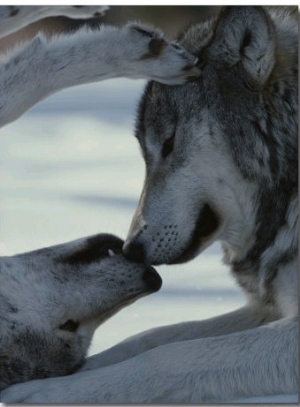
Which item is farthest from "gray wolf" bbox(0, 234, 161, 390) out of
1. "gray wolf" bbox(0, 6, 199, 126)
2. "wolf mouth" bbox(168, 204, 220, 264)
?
"gray wolf" bbox(0, 6, 199, 126)

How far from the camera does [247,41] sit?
266cm

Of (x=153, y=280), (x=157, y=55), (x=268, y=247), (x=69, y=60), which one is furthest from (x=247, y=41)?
(x=153, y=280)

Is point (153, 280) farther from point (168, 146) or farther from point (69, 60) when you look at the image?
point (69, 60)

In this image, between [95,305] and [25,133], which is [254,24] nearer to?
[25,133]

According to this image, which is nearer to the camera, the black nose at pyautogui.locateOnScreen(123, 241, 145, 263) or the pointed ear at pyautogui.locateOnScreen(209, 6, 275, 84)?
the pointed ear at pyautogui.locateOnScreen(209, 6, 275, 84)

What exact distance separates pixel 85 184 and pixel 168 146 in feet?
0.89

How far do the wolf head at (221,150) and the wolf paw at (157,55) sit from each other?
11 cm

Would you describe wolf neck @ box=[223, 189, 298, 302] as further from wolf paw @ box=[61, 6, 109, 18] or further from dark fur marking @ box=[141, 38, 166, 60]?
wolf paw @ box=[61, 6, 109, 18]

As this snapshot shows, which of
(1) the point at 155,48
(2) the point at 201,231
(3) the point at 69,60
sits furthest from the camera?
(2) the point at 201,231

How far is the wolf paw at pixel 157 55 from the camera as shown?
262cm

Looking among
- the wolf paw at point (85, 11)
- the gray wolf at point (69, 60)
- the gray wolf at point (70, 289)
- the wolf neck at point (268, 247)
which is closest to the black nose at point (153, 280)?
the gray wolf at point (70, 289)

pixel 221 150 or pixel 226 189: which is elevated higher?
pixel 221 150

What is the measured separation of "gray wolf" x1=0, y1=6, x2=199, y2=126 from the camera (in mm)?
2648

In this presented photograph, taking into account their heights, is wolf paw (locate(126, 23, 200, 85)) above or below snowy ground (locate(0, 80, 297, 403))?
above
